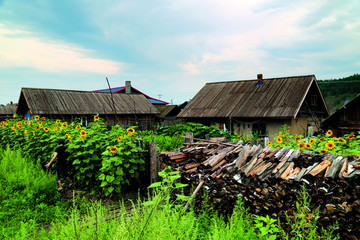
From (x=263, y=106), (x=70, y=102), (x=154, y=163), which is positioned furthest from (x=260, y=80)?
(x=70, y=102)

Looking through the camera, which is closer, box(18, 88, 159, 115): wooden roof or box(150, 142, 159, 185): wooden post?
box(150, 142, 159, 185): wooden post

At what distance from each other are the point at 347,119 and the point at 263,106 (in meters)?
4.60

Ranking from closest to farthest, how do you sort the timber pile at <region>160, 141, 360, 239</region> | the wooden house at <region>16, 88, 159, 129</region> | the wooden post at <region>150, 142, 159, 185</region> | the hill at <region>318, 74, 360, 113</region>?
the timber pile at <region>160, 141, 360, 239</region>
the wooden post at <region>150, 142, 159, 185</region>
the wooden house at <region>16, 88, 159, 129</region>
the hill at <region>318, 74, 360, 113</region>

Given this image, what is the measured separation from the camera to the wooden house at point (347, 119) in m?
13.6

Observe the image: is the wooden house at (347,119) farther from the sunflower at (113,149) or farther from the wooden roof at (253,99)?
the sunflower at (113,149)

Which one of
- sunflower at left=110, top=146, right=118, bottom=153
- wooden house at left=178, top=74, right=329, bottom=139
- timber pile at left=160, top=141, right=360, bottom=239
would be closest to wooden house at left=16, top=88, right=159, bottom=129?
wooden house at left=178, top=74, right=329, bottom=139

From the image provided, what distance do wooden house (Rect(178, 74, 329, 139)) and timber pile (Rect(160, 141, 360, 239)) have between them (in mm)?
10422

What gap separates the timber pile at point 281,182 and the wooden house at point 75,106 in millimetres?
13119

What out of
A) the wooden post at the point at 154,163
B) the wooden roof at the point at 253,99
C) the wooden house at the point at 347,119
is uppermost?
the wooden roof at the point at 253,99

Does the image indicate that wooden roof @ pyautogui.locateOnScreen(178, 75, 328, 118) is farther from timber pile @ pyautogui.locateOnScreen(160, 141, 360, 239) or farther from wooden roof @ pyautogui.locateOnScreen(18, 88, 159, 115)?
timber pile @ pyautogui.locateOnScreen(160, 141, 360, 239)

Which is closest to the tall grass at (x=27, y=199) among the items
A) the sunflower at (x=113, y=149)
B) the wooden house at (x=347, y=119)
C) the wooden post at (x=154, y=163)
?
the sunflower at (x=113, y=149)

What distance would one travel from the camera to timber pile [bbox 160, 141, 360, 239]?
9.95ft

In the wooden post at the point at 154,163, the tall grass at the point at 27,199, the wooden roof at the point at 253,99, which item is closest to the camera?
the tall grass at the point at 27,199

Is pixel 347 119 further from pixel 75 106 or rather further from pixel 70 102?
pixel 70 102
